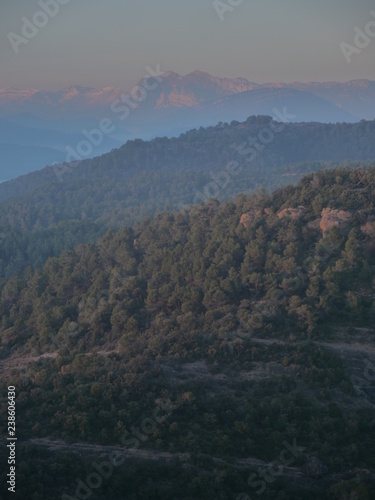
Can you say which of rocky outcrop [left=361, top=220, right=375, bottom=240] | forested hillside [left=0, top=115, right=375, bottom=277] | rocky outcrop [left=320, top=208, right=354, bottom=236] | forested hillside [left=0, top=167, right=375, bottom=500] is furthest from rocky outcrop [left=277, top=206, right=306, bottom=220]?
forested hillside [left=0, top=115, right=375, bottom=277]

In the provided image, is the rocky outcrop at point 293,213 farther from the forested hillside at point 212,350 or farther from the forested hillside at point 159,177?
the forested hillside at point 159,177

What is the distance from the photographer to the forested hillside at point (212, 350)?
13.3m

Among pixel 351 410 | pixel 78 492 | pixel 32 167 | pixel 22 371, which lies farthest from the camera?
pixel 32 167

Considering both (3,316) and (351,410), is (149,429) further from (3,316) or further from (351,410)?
(3,316)

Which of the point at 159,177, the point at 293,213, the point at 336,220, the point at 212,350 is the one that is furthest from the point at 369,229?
the point at 159,177

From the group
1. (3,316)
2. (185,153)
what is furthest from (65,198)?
(3,316)

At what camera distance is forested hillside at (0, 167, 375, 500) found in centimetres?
1334

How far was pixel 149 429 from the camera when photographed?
1483 centimetres

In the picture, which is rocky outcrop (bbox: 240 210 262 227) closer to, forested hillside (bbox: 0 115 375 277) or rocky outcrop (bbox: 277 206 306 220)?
rocky outcrop (bbox: 277 206 306 220)

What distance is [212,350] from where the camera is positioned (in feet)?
62.7

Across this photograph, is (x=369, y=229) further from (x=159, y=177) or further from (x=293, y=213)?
(x=159, y=177)

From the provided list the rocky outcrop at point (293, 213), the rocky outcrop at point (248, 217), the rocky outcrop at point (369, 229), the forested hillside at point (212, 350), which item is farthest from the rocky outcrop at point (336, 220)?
the rocky outcrop at point (248, 217)

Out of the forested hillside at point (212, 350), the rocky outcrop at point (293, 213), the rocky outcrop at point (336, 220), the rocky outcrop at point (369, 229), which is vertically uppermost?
the rocky outcrop at point (293, 213)

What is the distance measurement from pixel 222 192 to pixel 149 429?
60.4 m
